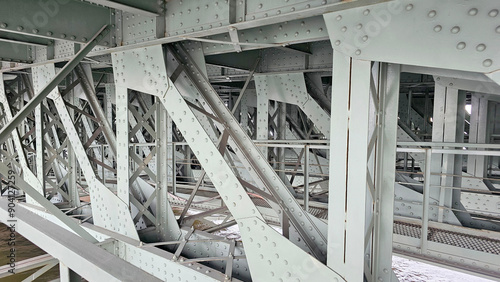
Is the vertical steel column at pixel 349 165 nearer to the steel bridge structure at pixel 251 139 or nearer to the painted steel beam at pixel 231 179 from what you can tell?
the steel bridge structure at pixel 251 139

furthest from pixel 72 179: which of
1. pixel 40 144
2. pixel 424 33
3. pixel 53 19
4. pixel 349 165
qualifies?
pixel 424 33

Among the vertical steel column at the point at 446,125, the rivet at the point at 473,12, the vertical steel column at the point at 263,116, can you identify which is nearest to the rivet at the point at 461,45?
the rivet at the point at 473,12

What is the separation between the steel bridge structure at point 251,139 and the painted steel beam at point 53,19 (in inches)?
0.7

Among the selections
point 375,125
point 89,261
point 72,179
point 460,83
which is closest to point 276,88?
point 460,83

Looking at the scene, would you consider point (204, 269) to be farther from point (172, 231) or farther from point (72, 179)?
point (72, 179)

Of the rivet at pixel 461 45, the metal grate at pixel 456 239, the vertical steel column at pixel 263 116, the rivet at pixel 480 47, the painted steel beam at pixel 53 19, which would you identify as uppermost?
the painted steel beam at pixel 53 19

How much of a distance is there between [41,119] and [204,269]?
4850mm

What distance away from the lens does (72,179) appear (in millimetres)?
6523

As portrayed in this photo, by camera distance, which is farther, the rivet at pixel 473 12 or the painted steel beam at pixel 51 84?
the painted steel beam at pixel 51 84

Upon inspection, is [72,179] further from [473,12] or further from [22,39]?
[473,12]

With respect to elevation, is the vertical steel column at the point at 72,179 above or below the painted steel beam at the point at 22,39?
below

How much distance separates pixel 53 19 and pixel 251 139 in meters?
3.09

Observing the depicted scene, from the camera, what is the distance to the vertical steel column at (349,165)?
264cm

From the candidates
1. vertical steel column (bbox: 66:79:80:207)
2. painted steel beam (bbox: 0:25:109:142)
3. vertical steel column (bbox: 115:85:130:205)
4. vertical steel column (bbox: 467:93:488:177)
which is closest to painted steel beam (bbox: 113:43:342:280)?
vertical steel column (bbox: 115:85:130:205)
